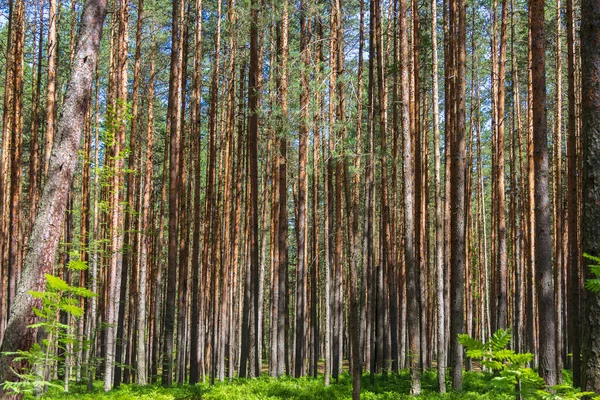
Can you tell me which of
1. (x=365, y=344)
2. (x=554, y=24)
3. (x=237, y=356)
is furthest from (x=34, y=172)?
(x=554, y=24)

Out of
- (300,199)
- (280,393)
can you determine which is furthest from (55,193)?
(300,199)

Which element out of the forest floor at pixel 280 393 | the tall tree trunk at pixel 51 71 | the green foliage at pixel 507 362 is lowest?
the forest floor at pixel 280 393

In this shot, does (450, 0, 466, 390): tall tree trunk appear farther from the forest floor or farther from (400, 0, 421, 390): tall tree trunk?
the forest floor

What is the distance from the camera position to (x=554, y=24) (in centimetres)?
2156

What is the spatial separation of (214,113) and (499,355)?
663 inches

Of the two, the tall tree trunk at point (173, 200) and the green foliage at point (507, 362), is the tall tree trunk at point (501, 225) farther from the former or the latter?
the green foliage at point (507, 362)

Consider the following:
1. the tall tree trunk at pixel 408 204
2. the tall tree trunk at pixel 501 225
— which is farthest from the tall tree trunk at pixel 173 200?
the tall tree trunk at pixel 501 225

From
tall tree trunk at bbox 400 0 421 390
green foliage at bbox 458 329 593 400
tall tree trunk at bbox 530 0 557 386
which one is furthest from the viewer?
tall tree trunk at bbox 400 0 421 390

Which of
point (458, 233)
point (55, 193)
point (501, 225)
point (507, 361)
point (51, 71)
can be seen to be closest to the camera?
point (507, 361)

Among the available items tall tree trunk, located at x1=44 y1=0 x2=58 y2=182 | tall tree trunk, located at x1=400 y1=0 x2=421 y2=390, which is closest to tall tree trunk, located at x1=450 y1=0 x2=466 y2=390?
tall tree trunk, located at x1=400 y1=0 x2=421 y2=390

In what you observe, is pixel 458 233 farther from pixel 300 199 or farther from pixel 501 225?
pixel 300 199

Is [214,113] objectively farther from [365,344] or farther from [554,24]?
[554,24]

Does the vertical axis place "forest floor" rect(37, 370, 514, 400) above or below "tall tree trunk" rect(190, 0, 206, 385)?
below

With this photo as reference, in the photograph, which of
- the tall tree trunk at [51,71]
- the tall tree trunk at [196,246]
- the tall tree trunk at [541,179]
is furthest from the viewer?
the tall tree trunk at [51,71]
